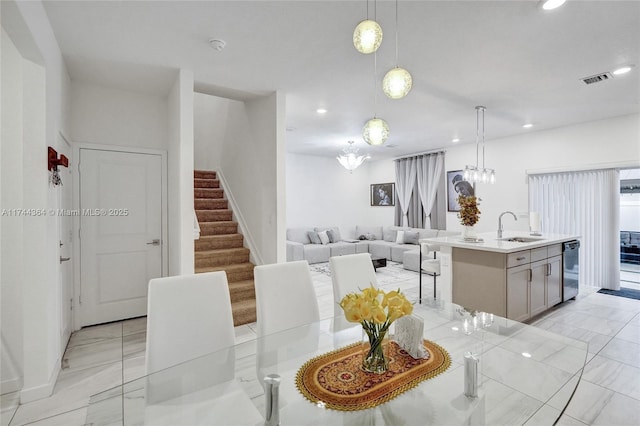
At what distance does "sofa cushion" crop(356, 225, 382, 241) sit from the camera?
26.8ft

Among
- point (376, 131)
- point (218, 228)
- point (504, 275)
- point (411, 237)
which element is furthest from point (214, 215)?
point (411, 237)

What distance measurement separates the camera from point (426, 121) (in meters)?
4.86

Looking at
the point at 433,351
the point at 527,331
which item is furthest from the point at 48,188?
the point at 527,331

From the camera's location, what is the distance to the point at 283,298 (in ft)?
6.72

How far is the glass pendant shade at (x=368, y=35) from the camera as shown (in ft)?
5.10

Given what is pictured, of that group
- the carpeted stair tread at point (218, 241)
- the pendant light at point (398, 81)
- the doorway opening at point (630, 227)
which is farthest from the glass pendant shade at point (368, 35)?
the doorway opening at point (630, 227)

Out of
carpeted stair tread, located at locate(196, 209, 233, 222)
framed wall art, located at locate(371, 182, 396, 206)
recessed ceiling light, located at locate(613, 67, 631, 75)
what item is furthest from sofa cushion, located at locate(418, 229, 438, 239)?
carpeted stair tread, located at locate(196, 209, 233, 222)

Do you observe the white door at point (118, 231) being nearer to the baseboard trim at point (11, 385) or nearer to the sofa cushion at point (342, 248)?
the baseboard trim at point (11, 385)

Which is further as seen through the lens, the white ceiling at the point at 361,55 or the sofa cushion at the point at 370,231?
the sofa cushion at the point at 370,231

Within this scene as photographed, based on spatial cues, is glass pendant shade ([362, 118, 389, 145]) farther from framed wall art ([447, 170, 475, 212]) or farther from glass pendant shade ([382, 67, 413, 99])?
framed wall art ([447, 170, 475, 212])

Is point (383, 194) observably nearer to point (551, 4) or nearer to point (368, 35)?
point (551, 4)

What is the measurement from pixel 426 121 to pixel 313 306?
3812 millimetres

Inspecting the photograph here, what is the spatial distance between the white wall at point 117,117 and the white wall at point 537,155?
5753 mm

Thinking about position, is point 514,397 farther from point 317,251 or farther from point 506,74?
point 317,251
